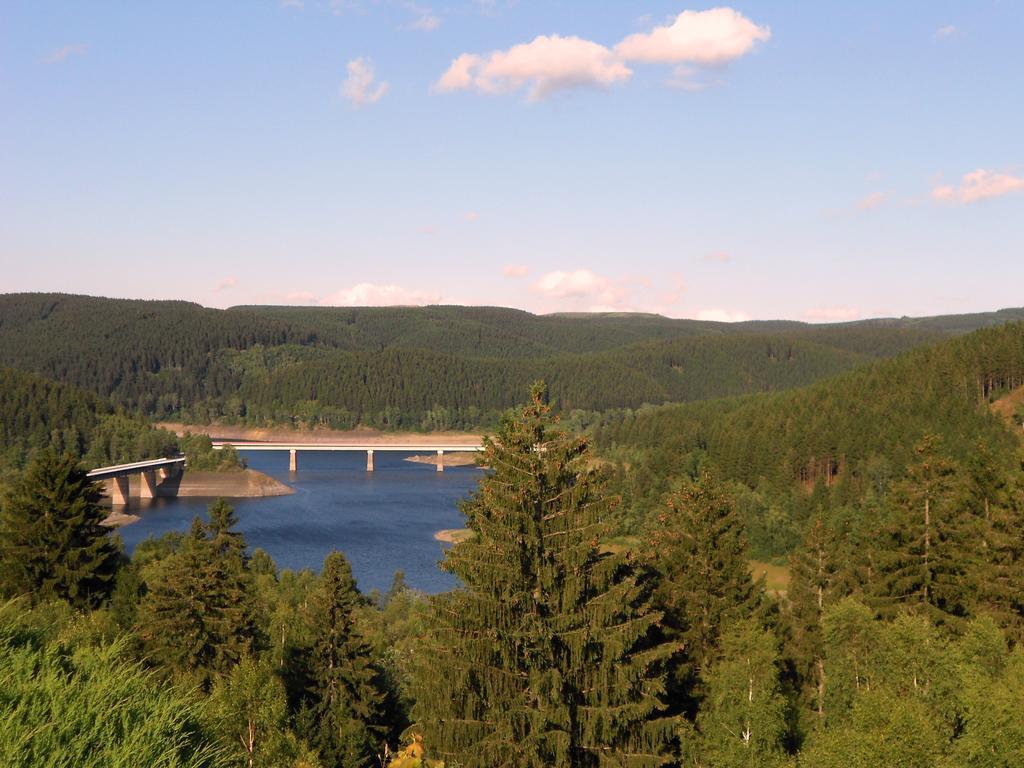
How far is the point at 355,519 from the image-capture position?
344 feet

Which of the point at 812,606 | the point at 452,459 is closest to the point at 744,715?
the point at 812,606

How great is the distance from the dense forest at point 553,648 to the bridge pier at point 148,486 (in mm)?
98048

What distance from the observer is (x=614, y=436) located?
149 m

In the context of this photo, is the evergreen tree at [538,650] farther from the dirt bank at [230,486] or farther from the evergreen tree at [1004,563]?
the dirt bank at [230,486]

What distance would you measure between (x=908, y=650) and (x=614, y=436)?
126m

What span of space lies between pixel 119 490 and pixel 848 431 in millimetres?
91658

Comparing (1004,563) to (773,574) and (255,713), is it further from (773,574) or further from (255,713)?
(773,574)

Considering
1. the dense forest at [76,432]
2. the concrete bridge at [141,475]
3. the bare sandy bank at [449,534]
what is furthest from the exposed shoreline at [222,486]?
the bare sandy bank at [449,534]

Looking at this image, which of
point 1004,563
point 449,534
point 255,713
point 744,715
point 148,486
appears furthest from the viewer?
point 148,486

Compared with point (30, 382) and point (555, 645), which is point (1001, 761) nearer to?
→ point (555, 645)

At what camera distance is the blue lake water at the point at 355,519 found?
263 feet

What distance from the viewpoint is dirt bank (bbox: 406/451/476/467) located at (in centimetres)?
17488

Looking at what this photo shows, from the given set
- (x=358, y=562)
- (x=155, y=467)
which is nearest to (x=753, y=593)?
(x=358, y=562)

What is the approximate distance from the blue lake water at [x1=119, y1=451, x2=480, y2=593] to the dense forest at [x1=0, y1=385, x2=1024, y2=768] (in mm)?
24213
